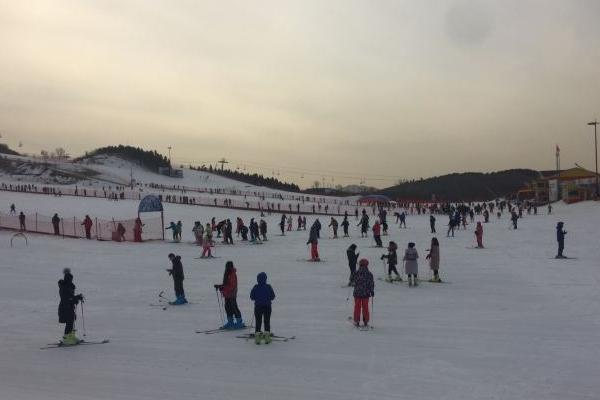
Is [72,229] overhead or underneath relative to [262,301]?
overhead

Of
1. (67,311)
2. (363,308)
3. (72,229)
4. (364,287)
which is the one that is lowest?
(363,308)

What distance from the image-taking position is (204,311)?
482 inches

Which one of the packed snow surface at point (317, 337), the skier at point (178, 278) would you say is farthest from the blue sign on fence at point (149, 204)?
the skier at point (178, 278)

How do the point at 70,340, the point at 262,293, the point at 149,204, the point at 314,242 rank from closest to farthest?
the point at 262,293 < the point at 70,340 < the point at 314,242 < the point at 149,204

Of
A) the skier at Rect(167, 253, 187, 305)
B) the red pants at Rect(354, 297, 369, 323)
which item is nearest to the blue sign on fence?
the skier at Rect(167, 253, 187, 305)

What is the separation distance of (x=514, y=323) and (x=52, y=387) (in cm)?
773

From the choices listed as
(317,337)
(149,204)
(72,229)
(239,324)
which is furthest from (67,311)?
(149,204)

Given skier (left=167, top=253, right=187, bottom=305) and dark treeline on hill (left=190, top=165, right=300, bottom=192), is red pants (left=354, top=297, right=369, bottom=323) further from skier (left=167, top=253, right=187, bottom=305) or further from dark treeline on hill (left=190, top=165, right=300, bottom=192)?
dark treeline on hill (left=190, top=165, right=300, bottom=192)

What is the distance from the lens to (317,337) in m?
9.64

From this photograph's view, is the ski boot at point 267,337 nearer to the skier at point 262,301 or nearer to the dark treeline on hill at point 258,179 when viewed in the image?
the skier at point 262,301

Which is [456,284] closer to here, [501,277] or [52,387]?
[501,277]

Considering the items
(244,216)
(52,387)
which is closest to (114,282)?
(52,387)

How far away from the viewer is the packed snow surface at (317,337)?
7074mm

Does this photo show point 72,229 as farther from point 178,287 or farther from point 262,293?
point 262,293
